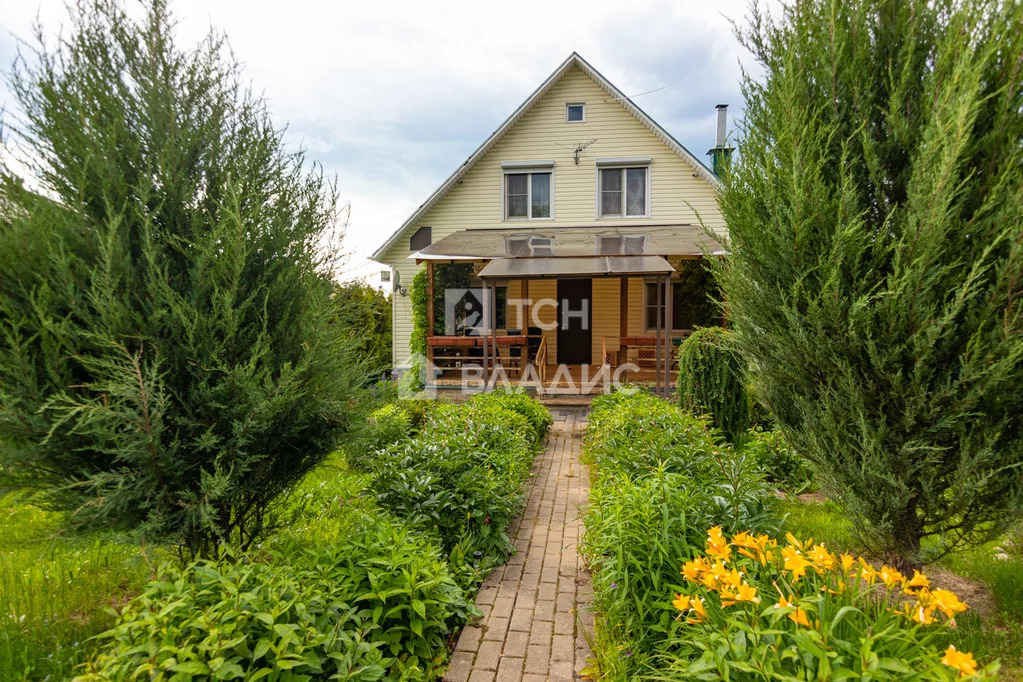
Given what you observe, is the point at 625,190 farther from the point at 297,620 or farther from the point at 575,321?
the point at 297,620

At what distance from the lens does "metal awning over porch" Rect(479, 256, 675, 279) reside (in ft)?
36.7

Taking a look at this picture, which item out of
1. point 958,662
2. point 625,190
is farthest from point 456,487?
point 625,190

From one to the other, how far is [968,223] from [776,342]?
121 cm

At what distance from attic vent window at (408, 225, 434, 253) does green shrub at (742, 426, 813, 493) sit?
35.4 feet

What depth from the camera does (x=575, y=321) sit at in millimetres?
16188

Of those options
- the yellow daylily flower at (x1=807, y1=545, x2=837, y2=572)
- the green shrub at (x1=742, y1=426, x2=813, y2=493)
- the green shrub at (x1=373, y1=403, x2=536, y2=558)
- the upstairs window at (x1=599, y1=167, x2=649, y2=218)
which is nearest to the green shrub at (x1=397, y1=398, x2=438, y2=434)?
the green shrub at (x1=373, y1=403, x2=536, y2=558)

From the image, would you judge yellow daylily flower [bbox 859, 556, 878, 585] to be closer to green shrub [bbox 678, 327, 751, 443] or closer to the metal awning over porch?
green shrub [bbox 678, 327, 751, 443]

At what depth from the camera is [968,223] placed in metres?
3.04

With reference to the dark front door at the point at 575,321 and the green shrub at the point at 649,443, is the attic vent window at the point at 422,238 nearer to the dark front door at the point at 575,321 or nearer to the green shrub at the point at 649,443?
the dark front door at the point at 575,321

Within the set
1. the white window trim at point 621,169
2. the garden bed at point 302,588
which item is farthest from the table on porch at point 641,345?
the garden bed at point 302,588

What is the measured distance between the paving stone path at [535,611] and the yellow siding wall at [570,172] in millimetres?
10686

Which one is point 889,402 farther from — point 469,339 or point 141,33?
point 469,339

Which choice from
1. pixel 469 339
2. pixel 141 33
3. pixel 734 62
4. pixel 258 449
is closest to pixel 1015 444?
pixel 734 62

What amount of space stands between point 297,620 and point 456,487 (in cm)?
216
